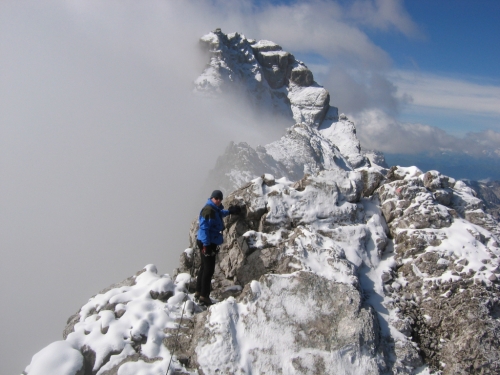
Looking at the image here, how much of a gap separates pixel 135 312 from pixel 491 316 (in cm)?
1129

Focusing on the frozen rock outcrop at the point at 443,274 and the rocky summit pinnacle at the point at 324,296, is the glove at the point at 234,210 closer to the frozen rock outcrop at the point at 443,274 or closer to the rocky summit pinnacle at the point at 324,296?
the rocky summit pinnacle at the point at 324,296

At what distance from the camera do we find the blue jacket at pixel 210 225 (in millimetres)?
12041

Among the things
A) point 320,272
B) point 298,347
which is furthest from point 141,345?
point 320,272

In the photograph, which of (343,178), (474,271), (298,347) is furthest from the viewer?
(343,178)

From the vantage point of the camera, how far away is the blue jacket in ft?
39.5

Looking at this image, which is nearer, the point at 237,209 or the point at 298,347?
the point at 298,347

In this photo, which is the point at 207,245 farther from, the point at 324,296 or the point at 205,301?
the point at 324,296

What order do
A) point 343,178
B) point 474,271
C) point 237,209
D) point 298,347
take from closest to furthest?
point 298,347
point 474,271
point 237,209
point 343,178

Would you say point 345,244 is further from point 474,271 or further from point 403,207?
point 474,271

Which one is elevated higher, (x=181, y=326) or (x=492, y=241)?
(x=492, y=241)

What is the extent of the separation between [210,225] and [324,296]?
4554 millimetres

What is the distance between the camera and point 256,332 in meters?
9.98

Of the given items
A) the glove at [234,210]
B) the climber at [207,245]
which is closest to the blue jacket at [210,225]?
the climber at [207,245]

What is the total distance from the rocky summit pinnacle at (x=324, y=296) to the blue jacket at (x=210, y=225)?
1556 millimetres
